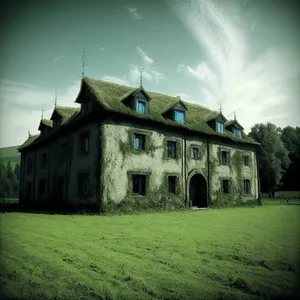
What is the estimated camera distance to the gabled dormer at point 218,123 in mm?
25095

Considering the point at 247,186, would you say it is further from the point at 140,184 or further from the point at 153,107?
the point at 140,184

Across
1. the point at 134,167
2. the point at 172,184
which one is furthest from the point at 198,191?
the point at 134,167

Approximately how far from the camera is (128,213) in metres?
17.1

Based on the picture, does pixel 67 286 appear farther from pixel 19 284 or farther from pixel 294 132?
pixel 294 132

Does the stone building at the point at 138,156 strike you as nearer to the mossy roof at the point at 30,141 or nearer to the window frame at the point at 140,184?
the window frame at the point at 140,184

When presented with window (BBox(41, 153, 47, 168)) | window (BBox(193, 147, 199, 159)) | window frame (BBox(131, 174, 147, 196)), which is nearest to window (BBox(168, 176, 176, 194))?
window frame (BBox(131, 174, 147, 196))

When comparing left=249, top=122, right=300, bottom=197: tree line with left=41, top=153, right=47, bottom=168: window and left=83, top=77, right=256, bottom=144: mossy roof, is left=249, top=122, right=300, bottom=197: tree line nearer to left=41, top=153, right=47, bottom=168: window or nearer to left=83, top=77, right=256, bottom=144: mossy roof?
left=83, top=77, right=256, bottom=144: mossy roof

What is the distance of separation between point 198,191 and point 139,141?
7.90 metres

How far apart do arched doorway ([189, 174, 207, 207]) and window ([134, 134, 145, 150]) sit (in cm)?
637

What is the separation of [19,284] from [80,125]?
16875 mm

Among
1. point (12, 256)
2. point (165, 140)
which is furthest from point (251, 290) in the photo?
point (165, 140)

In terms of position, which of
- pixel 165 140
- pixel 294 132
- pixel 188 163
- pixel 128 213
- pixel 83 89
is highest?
pixel 294 132

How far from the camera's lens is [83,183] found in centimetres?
1925

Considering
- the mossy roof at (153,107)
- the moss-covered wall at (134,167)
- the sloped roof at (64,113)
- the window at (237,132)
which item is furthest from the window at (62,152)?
Answer: the window at (237,132)
